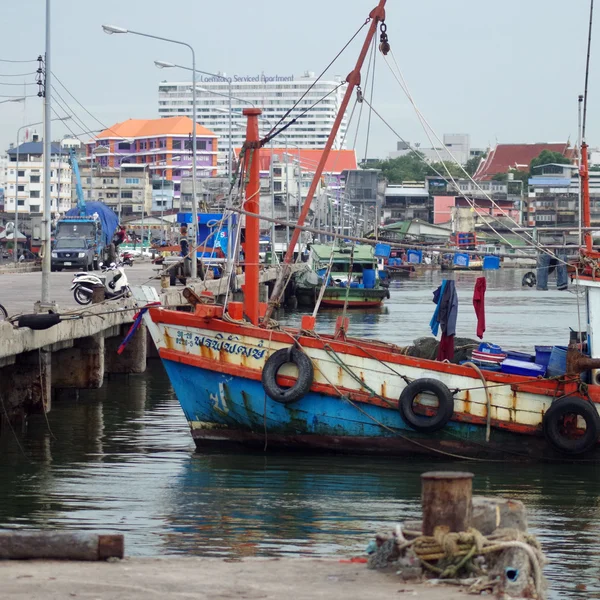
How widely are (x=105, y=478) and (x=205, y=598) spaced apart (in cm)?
732

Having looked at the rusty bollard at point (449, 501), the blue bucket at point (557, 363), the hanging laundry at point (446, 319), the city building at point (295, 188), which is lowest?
the rusty bollard at point (449, 501)

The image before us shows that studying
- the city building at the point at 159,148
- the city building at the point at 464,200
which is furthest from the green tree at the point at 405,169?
the city building at the point at 159,148

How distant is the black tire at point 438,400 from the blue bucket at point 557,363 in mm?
1440

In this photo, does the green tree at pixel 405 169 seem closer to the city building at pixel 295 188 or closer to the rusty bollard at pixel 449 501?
the city building at pixel 295 188

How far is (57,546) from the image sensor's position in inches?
305

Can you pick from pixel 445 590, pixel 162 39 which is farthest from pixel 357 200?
pixel 445 590

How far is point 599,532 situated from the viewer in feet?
38.4

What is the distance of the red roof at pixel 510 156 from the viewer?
→ 150887 millimetres

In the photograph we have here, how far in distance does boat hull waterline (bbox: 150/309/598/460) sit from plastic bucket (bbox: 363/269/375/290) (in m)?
34.8

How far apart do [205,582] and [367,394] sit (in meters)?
7.57

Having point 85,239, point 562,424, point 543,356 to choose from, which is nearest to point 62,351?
point 543,356

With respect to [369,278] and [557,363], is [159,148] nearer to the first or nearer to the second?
[369,278]

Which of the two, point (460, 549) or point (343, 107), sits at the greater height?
point (343, 107)

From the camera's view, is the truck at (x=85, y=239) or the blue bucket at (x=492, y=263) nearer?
the blue bucket at (x=492, y=263)
